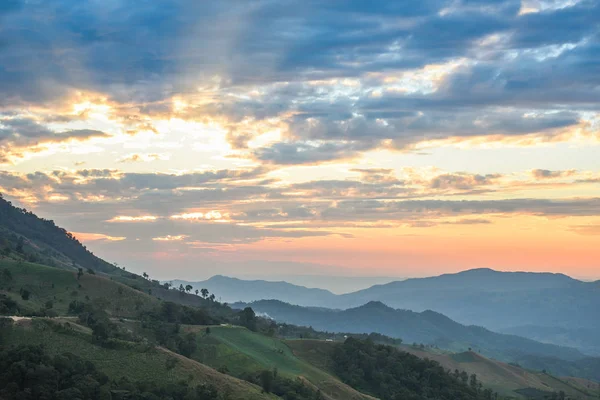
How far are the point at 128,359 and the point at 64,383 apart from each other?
20121mm

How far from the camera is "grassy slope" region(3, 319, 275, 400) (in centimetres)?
12825

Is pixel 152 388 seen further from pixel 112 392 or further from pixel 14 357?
pixel 14 357

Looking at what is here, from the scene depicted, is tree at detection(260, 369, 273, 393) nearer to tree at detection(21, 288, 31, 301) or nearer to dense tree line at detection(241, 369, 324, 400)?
dense tree line at detection(241, 369, 324, 400)

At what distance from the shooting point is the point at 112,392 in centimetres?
11488

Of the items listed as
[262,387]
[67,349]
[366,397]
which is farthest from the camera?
[366,397]

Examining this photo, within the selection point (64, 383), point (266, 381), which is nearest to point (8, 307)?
point (64, 383)

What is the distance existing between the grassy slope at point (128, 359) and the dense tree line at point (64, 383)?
4708mm

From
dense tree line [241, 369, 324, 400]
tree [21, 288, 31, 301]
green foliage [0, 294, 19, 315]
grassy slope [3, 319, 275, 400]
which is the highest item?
tree [21, 288, 31, 301]

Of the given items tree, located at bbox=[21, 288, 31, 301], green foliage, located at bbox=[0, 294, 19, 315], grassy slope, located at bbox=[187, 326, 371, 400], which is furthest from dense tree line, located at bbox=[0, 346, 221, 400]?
tree, located at bbox=[21, 288, 31, 301]

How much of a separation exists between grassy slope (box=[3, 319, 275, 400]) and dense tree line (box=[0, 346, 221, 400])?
4.71 meters

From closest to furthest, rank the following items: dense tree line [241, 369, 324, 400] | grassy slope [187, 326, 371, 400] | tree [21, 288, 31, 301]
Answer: dense tree line [241, 369, 324, 400], grassy slope [187, 326, 371, 400], tree [21, 288, 31, 301]

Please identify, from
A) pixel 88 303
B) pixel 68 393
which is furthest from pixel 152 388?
pixel 88 303

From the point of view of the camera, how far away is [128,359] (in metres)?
132

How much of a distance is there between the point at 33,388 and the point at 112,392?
504 inches
